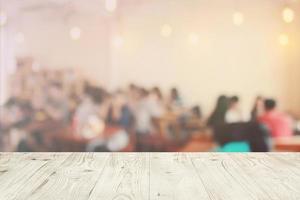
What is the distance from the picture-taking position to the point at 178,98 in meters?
3.32

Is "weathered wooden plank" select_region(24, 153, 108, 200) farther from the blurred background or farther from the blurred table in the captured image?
the blurred table

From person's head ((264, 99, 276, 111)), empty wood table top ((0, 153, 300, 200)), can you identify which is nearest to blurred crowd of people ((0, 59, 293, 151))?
person's head ((264, 99, 276, 111))

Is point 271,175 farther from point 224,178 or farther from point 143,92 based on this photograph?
point 143,92

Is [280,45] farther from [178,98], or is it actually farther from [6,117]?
[6,117]

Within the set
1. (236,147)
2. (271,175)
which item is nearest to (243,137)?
(236,147)

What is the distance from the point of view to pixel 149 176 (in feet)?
3.84

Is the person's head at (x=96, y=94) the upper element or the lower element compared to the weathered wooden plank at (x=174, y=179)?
upper

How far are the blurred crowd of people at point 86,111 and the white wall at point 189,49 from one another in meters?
0.08

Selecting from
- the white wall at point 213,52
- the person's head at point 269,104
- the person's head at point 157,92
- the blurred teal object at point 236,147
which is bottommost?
the blurred teal object at point 236,147

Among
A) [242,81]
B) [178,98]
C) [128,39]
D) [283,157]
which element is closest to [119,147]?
[178,98]

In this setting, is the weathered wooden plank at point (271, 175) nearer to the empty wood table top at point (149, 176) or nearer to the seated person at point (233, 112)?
the empty wood table top at point (149, 176)

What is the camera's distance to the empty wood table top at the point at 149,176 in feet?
3.23

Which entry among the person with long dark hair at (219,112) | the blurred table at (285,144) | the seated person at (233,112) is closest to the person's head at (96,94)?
the person with long dark hair at (219,112)

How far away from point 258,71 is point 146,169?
7.41ft
